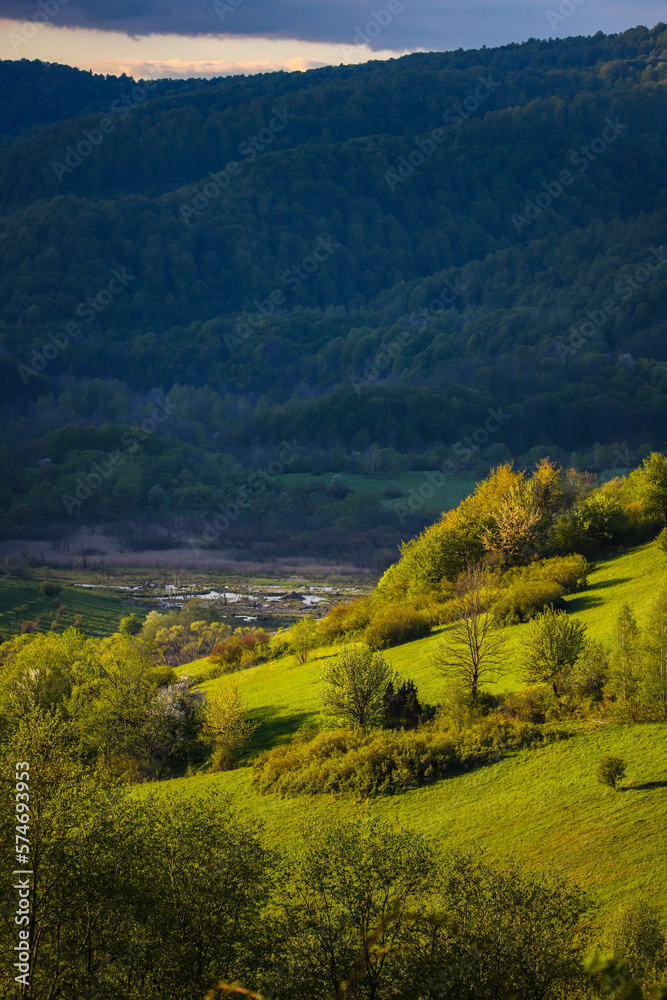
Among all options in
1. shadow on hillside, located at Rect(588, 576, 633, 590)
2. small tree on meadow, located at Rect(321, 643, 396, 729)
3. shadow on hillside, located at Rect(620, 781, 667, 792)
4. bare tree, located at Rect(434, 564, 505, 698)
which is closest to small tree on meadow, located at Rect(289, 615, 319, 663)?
bare tree, located at Rect(434, 564, 505, 698)

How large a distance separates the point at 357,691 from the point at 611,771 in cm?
1025

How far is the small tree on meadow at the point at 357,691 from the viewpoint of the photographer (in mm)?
29203

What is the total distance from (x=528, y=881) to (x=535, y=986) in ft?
6.87

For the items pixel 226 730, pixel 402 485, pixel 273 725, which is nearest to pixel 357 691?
pixel 226 730

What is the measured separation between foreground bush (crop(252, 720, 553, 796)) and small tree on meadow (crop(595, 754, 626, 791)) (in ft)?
11.6

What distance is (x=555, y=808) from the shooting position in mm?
21406

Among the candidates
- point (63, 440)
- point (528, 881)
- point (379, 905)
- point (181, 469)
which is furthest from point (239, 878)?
point (63, 440)

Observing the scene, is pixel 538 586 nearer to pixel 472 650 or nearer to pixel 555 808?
pixel 472 650

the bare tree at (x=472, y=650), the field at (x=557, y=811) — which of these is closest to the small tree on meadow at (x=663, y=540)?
the bare tree at (x=472, y=650)

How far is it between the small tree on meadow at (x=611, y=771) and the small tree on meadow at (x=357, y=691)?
360 inches

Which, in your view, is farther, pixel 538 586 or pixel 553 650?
pixel 538 586

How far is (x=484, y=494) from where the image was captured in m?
50.7

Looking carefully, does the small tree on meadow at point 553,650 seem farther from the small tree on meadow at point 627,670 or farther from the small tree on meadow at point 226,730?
the small tree on meadow at point 226,730

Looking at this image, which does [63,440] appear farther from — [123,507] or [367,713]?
[367,713]
